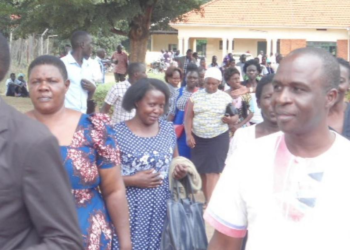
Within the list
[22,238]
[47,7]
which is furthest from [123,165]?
[47,7]

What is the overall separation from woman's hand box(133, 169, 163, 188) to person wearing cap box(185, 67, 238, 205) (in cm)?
364

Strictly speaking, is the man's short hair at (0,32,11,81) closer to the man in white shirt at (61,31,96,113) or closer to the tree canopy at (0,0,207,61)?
the man in white shirt at (61,31,96,113)

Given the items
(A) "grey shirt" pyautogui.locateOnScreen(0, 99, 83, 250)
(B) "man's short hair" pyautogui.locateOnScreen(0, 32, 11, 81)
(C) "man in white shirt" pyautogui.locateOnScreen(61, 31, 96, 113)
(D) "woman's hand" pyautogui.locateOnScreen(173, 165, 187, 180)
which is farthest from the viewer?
(C) "man in white shirt" pyautogui.locateOnScreen(61, 31, 96, 113)

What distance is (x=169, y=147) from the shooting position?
5078mm

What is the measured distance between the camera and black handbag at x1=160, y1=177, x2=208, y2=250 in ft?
14.8

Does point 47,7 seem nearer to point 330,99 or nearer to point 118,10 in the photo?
point 118,10

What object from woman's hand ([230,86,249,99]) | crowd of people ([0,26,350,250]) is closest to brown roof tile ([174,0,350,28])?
woman's hand ([230,86,249,99])

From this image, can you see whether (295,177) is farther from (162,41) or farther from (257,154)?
(162,41)

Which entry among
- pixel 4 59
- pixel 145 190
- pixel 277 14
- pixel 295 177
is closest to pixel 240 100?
pixel 145 190

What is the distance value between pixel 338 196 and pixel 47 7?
13.0 meters

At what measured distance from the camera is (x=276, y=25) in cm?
4222

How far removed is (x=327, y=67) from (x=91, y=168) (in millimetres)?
1612

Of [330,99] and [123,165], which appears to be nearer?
[330,99]

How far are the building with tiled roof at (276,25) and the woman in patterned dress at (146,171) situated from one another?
36.8 meters
